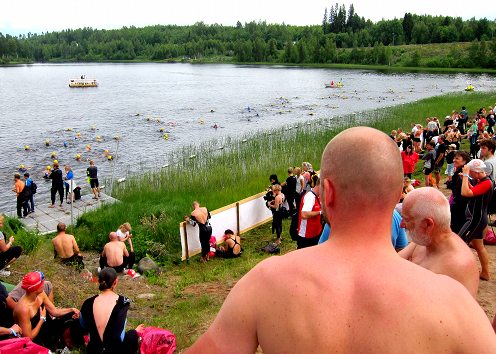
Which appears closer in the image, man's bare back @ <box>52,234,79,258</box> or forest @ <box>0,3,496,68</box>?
man's bare back @ <box>52,234,79,258</box>

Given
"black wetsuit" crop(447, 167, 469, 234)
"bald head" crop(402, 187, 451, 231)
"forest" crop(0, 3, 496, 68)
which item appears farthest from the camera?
"forest" crop(0, 3, 496, 68)

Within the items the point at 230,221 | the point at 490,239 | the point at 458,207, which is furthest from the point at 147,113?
the point at 458,207

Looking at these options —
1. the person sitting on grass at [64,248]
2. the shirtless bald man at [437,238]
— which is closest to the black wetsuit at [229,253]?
the person sitting on grass at [64,248]

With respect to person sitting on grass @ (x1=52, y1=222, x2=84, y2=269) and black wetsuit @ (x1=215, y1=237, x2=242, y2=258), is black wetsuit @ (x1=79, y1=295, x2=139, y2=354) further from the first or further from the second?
black wetsuit @ (x1=215, y1=237, x2=242, y2=258)

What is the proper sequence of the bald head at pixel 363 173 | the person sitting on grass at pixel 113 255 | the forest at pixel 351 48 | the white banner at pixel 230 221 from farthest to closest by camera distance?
1. the forest at pixel 351 48
2. the white banner at pixel 230 221
3. the person sitting on grass at pixel 113 255
4. the bald head at pixel 363 173

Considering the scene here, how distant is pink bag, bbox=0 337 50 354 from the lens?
525 centimetres

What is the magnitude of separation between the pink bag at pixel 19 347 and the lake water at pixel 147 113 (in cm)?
1563

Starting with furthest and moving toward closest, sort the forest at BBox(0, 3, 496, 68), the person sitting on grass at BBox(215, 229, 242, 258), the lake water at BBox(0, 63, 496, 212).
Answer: the forest at BBox(0, 3, 496, 68) → the lake water at BBox(0, 63, 496, 212) → the person sitting on grass at BBox(215, 229, 242, 258)

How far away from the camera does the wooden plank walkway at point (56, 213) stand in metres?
15.2

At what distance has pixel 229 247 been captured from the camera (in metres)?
11.8

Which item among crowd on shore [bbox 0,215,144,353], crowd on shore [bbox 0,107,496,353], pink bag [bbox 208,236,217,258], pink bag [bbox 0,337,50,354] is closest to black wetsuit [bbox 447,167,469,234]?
crowd on shore [bbox 0,215,144,353]

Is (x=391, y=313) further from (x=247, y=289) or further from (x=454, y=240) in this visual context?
(x=454, y=240)

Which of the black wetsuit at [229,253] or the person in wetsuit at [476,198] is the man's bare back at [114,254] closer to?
the black wetsuit at [229,253]

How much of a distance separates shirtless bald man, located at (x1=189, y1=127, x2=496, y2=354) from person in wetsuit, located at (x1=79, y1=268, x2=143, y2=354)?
4175 millimetres
